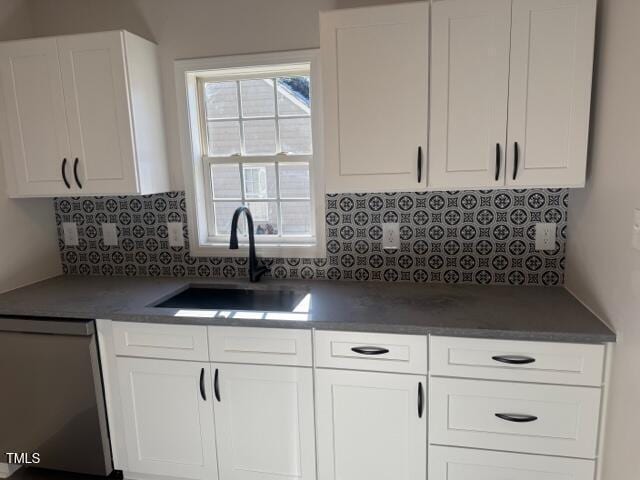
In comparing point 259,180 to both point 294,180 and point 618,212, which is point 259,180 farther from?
point 618,212

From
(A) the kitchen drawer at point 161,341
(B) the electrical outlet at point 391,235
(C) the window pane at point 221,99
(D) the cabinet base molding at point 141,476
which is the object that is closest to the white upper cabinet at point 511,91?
(B) the electrical outlet at point 391,235

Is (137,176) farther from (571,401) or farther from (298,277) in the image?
(571,401)

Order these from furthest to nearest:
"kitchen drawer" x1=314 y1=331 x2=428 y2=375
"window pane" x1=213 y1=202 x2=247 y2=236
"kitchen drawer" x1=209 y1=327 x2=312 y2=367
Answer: "window pane" x1=213 y1=202 x2=247 y2=236
"kitchen drawer" x1=209 y1=327 x2=312 y2=367
"kitchen drawer" x1=314 y1=331 x2=428 y2=375

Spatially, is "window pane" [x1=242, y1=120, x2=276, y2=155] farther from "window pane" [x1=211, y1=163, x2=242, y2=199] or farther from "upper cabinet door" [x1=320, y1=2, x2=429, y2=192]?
"upper cabinet door" [x1=320, y1=2, x2=429, y2=192]

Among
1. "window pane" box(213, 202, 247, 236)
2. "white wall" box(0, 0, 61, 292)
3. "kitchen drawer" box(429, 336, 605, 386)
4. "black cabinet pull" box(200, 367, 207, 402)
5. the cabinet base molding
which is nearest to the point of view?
"kitchen drawer" box(429, 336, 605, 386)

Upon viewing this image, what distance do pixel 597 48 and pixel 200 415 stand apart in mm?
2199

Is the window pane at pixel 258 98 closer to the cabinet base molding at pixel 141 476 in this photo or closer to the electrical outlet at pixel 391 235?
the electrical outlet at pixel 391 235

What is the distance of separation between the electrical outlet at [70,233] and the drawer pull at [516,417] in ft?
7.96

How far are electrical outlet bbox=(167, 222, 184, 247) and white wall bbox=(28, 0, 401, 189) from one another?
216 mm

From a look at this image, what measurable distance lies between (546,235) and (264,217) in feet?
4.75

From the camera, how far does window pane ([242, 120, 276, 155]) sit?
94.1 inches

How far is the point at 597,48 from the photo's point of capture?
1678 millimetres

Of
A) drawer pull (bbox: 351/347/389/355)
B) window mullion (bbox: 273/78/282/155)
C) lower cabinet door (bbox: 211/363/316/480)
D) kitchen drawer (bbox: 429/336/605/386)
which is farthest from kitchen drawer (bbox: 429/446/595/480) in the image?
window mullion (bbox: 273/78/282/155)

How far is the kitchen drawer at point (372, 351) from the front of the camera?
5.56ft
